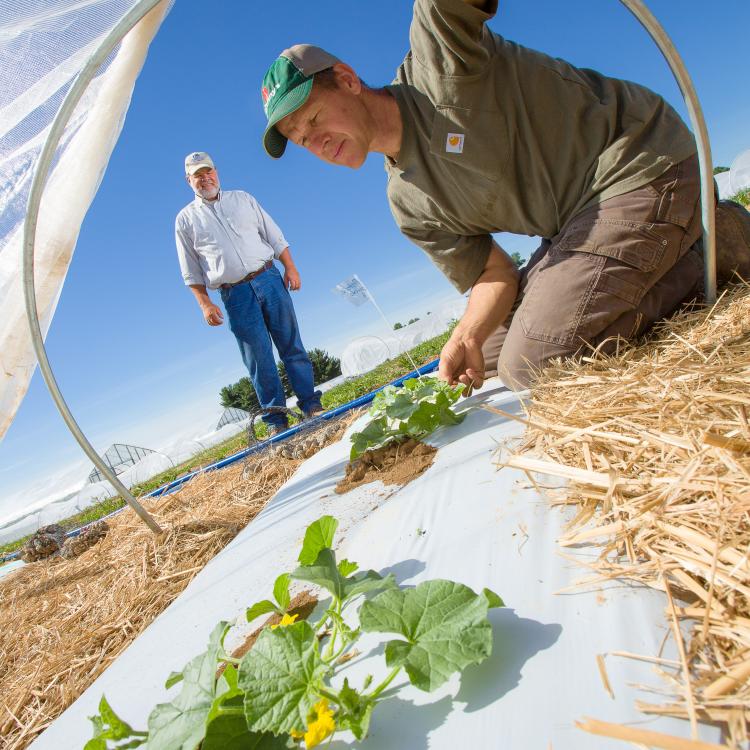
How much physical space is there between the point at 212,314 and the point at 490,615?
3.66m

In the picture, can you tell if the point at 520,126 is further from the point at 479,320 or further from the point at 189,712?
the point at 189,712

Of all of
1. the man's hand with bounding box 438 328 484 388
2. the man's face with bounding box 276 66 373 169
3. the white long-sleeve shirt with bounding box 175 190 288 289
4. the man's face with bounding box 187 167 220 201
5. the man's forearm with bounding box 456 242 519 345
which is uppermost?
the man's face with bounding box 187 167 220 201

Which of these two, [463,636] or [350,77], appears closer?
[463,636]

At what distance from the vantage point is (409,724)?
0.61 m

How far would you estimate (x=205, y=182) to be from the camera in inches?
162

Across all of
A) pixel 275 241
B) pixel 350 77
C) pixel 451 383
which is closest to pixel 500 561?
pixel 451 383

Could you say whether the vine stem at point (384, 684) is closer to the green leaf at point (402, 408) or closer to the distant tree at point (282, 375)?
the green leaf at point (402, 408)

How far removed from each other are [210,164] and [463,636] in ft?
14.1

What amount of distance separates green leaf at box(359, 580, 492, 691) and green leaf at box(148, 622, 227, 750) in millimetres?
226

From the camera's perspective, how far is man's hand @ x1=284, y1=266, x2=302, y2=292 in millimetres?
4371

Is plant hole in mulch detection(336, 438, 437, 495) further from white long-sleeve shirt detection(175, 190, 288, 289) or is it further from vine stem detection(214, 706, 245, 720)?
white long-sleeve shirt detection(175, 190, 288, 289)

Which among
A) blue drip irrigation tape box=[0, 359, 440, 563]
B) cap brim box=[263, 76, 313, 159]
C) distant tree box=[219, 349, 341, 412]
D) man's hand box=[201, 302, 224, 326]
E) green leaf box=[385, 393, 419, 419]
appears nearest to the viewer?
cap brim box=[263, 76, 313, 159]

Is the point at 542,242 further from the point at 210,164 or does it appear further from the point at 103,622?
the point at 210,164

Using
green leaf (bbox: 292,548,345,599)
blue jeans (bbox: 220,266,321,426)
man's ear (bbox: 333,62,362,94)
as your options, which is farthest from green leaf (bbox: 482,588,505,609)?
blue jeans (bbox: 220,266,321,426)
